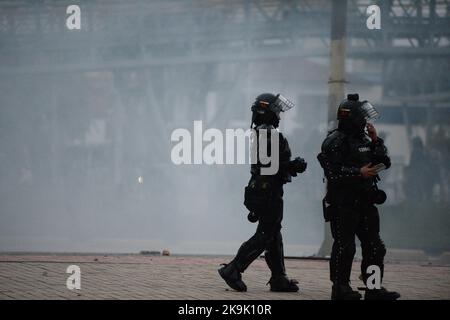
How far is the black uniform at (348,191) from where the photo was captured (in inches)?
324

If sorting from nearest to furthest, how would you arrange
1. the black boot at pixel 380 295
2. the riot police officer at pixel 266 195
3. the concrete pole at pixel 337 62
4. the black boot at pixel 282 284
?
the black boot at pixel 380 295 → the riot police officer at pixel 266 195 → the black boot at pixel 282 284 → the concrete pole at pixel 337 62

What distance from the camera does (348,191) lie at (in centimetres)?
830

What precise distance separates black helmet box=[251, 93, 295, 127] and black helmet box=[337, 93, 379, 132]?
2.41ft

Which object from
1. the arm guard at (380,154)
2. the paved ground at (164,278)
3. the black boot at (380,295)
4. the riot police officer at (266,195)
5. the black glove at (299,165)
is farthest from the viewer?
the riot police officer at (266,195)

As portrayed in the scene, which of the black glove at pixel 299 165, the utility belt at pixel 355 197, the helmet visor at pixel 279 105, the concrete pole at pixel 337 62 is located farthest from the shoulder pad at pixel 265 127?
the concrete pole at pixel 337 62

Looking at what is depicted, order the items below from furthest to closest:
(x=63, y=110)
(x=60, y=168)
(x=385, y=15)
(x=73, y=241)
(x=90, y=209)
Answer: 1. (x=63, y=110)
2. (x=60, y=168)
3. (x=385, y=15)
4. (x=90, y=209)
5. (x=73, y=241)

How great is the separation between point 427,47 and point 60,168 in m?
11.5

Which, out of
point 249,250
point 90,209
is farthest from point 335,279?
point 90,209

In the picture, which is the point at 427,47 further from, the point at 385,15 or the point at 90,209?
the point at 90,209

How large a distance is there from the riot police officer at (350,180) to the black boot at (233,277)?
0.92 m

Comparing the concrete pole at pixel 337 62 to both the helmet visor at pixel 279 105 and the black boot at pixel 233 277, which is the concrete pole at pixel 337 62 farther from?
the black boot at pixel 233 277

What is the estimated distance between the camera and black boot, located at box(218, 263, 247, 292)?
8883 millimetres

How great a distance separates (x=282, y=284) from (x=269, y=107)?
1.55 meters

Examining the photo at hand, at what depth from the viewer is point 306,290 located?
30.3ft
